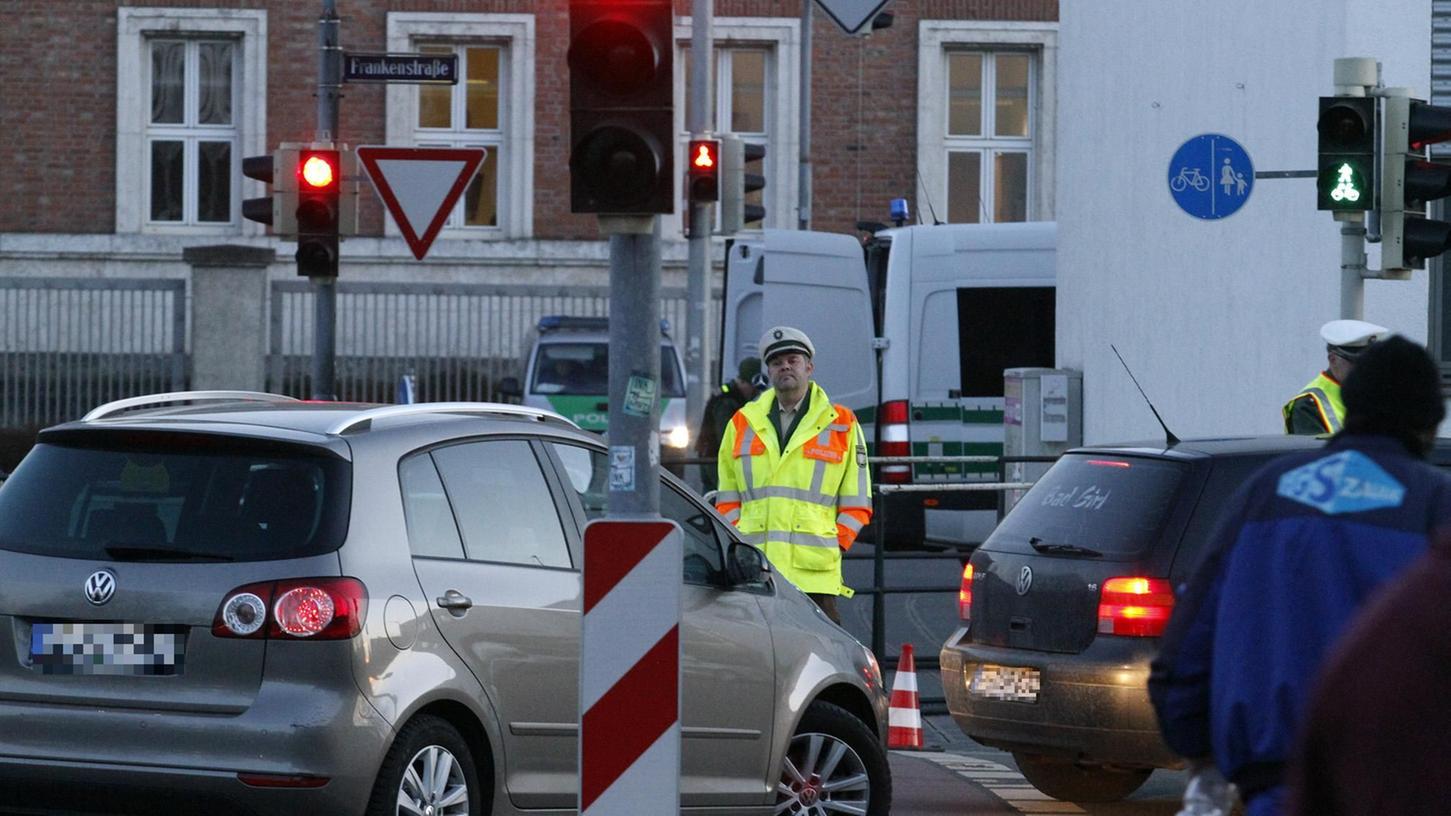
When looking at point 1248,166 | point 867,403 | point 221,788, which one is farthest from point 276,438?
point 867,403

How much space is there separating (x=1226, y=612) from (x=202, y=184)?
2919 cm

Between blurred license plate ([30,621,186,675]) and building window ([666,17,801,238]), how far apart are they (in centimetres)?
2473

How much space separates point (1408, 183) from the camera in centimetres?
1170

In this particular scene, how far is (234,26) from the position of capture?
3111 cm

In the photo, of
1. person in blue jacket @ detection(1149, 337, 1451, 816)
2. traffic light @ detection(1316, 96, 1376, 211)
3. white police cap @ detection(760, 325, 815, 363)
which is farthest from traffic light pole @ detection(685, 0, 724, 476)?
person in blue jacket @ detection(1149, 337, 1451, 816)

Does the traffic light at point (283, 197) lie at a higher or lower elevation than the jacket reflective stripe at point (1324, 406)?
higher

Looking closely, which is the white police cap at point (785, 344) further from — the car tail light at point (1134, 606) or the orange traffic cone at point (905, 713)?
the car tail light at point (1134, 606)

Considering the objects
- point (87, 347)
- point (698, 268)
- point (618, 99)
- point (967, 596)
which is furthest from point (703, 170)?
point (87, 347)

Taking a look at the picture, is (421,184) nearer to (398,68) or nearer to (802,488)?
(398,68)

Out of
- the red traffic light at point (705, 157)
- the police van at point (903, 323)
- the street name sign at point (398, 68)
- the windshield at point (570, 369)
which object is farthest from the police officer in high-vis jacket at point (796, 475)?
the windshield at point (570, 369)

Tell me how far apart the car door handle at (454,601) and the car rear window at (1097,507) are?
8.91 feet

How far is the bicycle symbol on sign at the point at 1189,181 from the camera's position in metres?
13.5

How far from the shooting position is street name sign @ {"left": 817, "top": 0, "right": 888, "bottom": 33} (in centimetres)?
1554

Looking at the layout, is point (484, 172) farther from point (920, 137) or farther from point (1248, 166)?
point (1248, 166)
